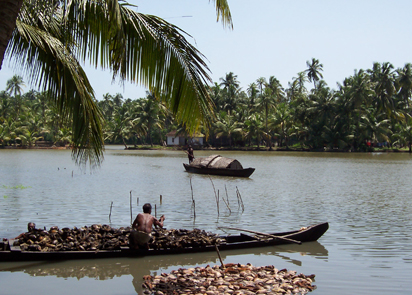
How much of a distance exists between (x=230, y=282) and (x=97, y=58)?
14.6 ft

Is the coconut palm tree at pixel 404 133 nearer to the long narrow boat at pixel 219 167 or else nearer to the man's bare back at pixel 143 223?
the long narrow boat at pixel 219 167

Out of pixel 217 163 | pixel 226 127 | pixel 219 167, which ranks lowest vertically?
pixel 219 167

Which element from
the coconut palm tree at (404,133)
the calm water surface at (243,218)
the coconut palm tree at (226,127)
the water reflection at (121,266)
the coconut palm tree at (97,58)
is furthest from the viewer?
the coconut palm tree at (226,127)

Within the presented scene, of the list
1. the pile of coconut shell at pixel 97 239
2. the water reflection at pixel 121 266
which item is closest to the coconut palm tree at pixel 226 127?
the pile of coconut shell at pixel 97 239

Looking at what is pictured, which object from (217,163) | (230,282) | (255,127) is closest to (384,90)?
(255,127)

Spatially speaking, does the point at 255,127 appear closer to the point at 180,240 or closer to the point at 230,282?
the point at 180,240

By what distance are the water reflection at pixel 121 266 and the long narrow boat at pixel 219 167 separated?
18.7 meters

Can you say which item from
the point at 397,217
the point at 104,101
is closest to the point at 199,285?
the point at 397,217

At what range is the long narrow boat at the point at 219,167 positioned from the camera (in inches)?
1151

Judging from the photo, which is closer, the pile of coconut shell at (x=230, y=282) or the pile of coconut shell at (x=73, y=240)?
the pile of coconut shell at (x=230, y=282)

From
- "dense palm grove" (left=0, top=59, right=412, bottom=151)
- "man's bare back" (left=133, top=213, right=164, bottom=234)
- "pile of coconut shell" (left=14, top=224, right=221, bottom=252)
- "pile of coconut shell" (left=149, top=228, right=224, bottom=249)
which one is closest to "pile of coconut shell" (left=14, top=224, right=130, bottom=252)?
"pile of coconut shell" (left=14, top=224, right=221, bottom=252)

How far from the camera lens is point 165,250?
959cm

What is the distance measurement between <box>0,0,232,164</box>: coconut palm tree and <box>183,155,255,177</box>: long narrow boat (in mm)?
21852

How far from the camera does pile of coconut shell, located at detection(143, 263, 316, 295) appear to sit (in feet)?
23.5
